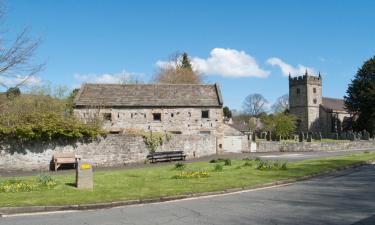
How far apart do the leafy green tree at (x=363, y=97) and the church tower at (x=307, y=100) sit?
12.9m

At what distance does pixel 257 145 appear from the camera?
4462 cm

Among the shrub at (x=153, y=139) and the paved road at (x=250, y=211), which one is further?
the shrub at (x=153, y=139)

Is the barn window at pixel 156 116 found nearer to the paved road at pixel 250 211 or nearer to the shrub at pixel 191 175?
the shrub at pixel 191 175

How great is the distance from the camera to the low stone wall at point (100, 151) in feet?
85.4

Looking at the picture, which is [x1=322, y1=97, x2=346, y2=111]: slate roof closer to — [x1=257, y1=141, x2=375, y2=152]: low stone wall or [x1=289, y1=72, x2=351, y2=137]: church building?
[x1=289, y1=72, x2=351, y2=137]: church building

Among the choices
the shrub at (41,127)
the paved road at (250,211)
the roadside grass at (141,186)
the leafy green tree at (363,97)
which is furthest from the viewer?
the leafy green tree at (363,97)

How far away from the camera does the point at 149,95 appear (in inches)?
1688

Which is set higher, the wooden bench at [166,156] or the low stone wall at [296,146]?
the low stone wall at [296,146]

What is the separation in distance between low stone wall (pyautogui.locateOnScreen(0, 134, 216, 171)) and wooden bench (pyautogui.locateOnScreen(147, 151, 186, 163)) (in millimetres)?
614

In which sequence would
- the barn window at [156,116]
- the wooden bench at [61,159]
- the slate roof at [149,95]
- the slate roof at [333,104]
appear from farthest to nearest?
1. the slate roof at [333,104]
2. the barn window at [156,116]
3. the slate roof at [149,95]
4. the wooden bench at [61,159]

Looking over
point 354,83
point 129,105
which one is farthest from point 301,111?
point 129,105

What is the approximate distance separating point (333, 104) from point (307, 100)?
413 inches

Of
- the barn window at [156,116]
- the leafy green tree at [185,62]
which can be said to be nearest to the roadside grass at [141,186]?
the barn window at [156,116]

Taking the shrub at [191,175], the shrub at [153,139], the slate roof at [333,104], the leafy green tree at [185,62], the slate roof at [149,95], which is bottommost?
the shrub at [191,175]
